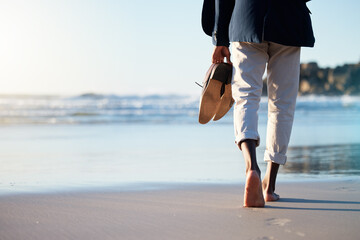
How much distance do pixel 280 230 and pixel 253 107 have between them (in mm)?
765

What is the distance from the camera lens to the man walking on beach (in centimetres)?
238

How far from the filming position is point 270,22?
2.38 metres

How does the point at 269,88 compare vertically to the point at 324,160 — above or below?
above

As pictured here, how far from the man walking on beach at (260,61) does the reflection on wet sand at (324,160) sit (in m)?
1.14

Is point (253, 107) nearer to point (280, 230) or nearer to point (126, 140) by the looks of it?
point (280, 230)

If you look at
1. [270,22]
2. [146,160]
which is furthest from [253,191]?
[146,160]

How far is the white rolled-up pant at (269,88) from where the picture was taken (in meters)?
2.44

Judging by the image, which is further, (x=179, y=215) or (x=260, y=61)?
(x=260, y=61)

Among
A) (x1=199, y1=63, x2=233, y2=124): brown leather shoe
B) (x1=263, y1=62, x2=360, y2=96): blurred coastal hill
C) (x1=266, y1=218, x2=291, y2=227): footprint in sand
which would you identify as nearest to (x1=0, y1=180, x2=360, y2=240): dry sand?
(x1=266, y1=218, x2=291, y2=227): footprint in sand

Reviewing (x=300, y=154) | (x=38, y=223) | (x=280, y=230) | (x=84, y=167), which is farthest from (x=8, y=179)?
(x=300, y=154)

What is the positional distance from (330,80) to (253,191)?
1155 inches

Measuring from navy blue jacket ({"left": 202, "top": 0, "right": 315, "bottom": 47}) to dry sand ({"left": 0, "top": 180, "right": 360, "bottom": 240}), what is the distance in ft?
2.71

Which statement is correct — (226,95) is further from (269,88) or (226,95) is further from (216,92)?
(269,88)

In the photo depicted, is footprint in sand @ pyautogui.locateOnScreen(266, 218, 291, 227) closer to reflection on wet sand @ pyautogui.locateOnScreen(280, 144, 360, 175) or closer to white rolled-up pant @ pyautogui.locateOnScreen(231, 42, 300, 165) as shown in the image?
white rolled-up pant @ pyautogui.locateOnScreen(231, 42, 300, 165)
